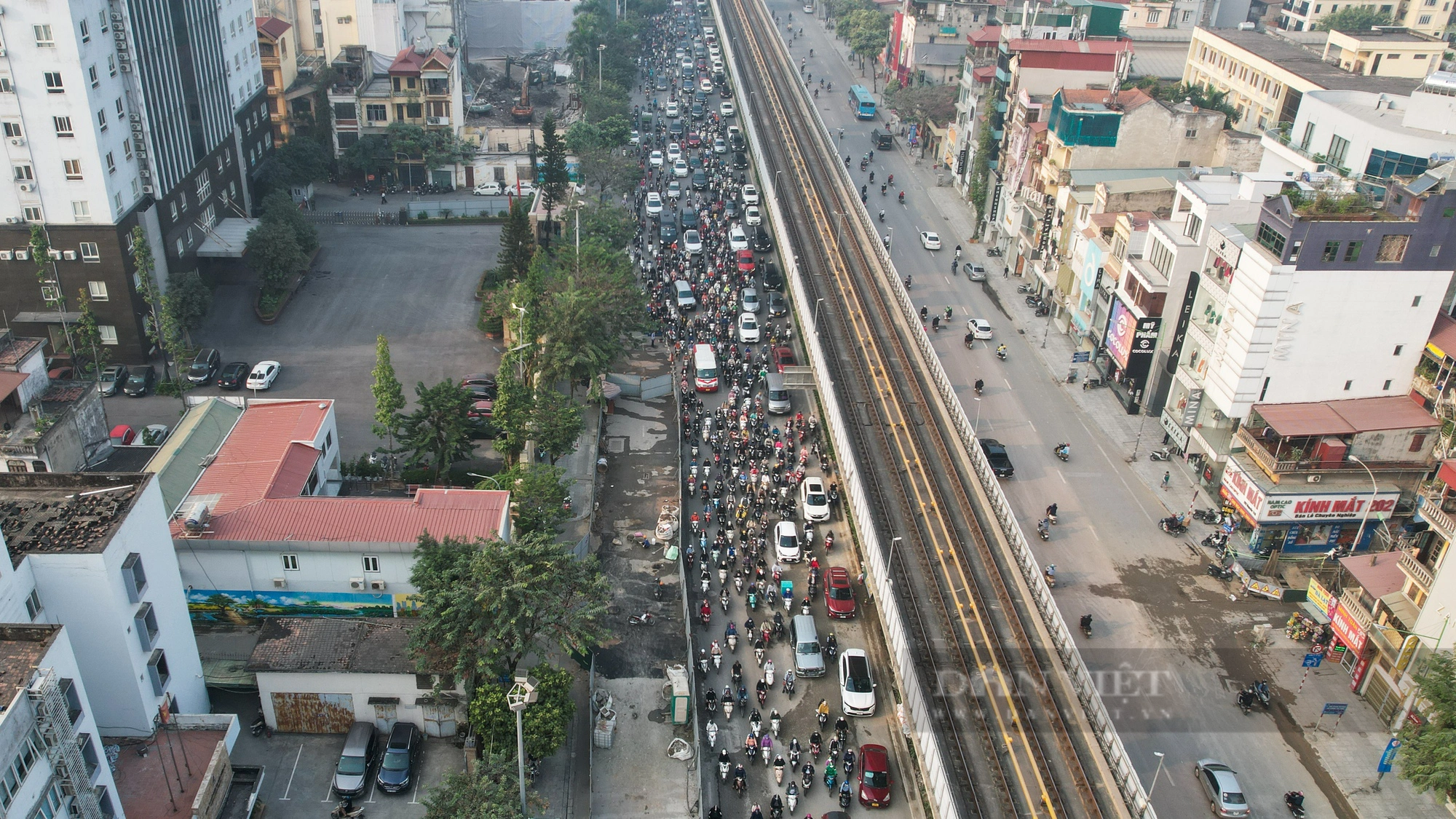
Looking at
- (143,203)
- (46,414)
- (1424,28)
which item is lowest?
(46,414)

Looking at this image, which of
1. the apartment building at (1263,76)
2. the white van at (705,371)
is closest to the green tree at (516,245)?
the white van at (705,371)

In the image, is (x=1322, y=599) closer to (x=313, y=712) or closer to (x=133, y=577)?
(x=313, y=712)

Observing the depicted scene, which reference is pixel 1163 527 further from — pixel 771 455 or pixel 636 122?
pixel 636 122

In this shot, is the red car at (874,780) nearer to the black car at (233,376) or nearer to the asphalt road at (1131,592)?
the asphalt road at (1131,592)

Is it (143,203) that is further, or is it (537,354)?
(143,203)

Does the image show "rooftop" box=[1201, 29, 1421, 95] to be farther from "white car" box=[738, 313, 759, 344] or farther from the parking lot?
the parking lot

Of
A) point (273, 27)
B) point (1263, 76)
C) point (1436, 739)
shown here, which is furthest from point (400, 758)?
point (1263, 76)

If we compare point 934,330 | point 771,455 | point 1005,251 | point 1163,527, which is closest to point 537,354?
point 771,455
